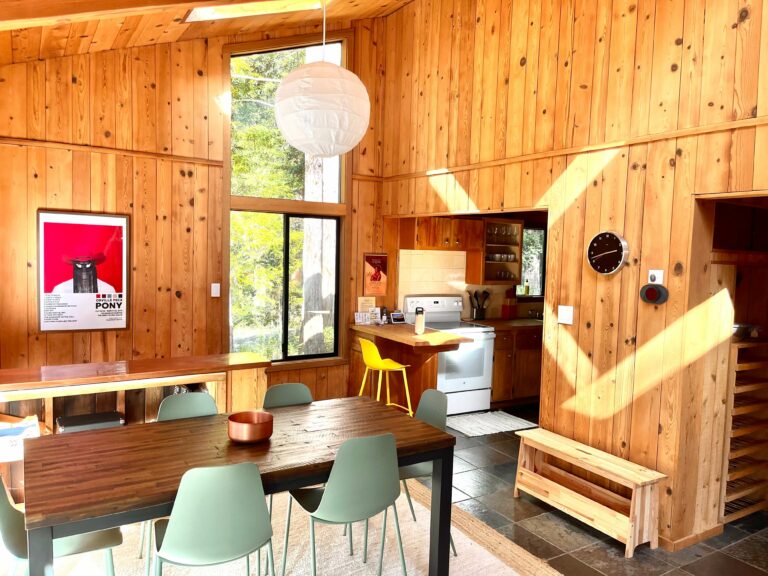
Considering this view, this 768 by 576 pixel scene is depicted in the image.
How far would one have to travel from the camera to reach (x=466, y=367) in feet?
18.2

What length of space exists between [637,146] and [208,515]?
10.1 ft

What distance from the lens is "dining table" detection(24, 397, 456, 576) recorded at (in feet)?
6.30

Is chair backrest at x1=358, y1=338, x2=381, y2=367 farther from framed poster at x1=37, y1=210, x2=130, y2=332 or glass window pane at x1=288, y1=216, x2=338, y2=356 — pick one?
framed poster at x1=37, y1=210, x2=130, y2=332

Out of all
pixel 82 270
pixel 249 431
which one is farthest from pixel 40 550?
pixel 82 270

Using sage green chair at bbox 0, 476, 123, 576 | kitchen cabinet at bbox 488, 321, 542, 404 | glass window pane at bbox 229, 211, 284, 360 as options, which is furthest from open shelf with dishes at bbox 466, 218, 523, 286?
sage green chair at bbox 0, 476, 123, 576

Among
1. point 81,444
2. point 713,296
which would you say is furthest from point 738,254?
point 81,444

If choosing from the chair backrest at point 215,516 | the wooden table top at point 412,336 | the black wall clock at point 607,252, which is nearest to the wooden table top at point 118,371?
the wooden table top at point 412,336

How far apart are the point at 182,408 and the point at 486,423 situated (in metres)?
3.27

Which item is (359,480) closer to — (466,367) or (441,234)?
(466,367)

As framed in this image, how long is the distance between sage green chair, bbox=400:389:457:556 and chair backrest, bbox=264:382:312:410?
2.32ft

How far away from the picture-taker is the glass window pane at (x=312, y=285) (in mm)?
5574

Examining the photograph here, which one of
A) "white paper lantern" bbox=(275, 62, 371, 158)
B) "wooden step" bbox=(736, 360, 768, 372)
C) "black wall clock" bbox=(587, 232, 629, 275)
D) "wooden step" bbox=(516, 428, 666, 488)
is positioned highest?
"white paper lantern" bbox=(275, 62, 371, 158)

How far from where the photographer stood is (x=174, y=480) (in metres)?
2.13

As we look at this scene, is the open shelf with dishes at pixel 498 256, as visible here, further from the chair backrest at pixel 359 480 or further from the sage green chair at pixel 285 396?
the chair backrest at pixel 359 480
